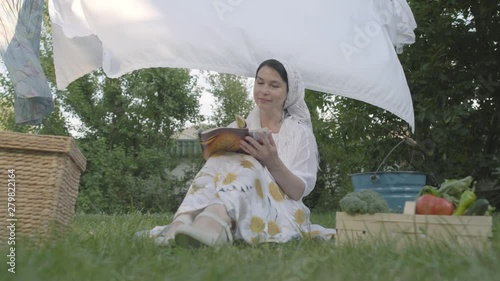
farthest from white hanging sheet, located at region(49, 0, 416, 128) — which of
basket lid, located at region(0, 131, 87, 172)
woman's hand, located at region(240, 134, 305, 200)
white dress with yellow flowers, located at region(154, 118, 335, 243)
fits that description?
basket lid, located at region(0, 131, 87, 172)

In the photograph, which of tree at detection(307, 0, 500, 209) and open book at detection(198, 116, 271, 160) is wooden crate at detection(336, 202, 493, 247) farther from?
tree at detection(307, 0, 500, 209)

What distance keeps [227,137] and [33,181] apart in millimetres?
678

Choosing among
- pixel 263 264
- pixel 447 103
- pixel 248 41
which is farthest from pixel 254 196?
pixel 447 103

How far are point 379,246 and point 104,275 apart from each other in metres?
0.70

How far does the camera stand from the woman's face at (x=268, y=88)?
105 inches

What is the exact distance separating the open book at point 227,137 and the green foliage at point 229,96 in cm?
862

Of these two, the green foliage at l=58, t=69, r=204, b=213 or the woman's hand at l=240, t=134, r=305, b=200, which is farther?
the green foliage at l=58, t=69, r=204, b=213

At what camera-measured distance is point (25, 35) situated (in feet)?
9.36

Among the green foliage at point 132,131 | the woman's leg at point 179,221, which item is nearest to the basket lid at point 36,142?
the woman's leg at point 179,221

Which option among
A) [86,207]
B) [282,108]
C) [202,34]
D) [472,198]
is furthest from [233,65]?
[86,207]

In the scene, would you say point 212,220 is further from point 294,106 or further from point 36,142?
point 294,106

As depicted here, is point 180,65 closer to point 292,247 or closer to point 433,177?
point 292,247

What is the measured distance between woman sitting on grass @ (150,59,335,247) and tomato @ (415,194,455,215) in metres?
0.51

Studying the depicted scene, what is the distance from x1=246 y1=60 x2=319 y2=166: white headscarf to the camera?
268 centimetres
